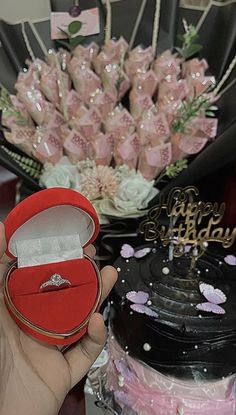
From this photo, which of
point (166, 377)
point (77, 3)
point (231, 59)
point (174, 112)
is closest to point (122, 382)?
point (166, 377)

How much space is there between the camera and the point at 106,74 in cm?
106

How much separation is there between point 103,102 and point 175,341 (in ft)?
1.55

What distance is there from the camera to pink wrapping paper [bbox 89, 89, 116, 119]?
1.05 m

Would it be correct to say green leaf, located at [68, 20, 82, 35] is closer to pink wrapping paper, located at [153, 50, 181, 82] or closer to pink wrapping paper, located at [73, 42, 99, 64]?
pink wrapping paper, located at [73, 42, 99, 64]

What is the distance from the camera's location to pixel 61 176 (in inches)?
39.5

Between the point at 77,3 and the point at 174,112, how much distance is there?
31cm

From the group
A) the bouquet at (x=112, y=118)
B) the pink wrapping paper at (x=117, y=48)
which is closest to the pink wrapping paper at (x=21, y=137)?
the bouquet at (x=112, y=118)

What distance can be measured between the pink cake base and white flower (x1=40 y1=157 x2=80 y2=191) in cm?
32

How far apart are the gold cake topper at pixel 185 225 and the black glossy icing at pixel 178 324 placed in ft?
0.13

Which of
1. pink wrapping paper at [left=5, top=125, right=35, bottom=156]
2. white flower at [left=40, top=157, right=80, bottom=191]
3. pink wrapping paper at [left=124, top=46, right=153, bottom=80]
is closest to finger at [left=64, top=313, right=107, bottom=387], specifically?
white flower at [left=40, top=157, right=80, bottom=191]

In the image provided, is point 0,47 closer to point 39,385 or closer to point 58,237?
point 58,237

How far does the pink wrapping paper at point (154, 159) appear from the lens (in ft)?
3.26

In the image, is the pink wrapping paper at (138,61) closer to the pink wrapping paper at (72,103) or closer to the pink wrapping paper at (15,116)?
the pink wrapping paper at (72,103)

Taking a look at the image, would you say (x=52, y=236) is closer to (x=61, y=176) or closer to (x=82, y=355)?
(x=82, y=355)
